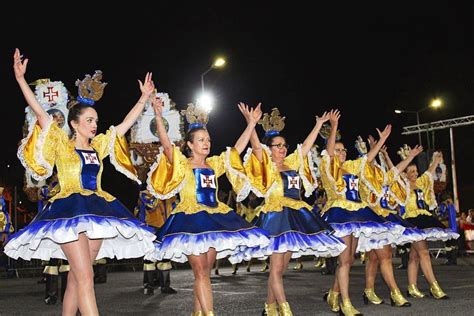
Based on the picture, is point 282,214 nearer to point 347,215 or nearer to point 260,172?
point 260,172

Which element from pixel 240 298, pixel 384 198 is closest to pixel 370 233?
pixel 384 198

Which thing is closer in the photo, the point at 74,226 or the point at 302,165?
the point at 74,226

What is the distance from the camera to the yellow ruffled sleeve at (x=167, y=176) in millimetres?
6680

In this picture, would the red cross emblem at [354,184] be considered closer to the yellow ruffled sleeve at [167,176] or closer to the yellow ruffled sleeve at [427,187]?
the yellow ruffled sleeve at [427,187]

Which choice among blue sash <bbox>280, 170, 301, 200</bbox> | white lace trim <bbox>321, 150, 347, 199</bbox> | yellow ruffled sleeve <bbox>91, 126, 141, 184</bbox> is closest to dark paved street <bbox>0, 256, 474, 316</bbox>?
white lace trim <bbox>321, 150, 347, 199</bbox>

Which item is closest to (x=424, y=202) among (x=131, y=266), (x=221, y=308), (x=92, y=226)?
(x=221, y=308)

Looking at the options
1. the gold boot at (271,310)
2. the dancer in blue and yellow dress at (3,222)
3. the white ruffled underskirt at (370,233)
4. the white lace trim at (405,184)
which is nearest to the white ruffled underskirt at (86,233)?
the gold boot at (271,310)

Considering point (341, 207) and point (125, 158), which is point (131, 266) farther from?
point (125, 158)

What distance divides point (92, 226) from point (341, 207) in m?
3.79

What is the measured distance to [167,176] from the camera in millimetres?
6754

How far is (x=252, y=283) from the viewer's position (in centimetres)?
1338

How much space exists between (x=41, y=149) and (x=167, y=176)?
1.43 meters

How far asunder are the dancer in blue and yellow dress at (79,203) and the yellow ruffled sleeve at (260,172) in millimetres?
1590

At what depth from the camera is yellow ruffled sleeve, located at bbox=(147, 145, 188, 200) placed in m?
6.68
